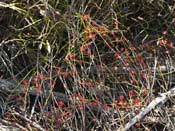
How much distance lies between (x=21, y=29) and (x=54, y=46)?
0.59ft

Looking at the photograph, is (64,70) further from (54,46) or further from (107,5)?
(107,5)

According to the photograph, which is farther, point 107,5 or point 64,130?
Result: point 107,5

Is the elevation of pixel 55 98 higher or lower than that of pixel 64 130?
higher

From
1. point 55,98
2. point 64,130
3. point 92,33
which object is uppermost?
point 92,33

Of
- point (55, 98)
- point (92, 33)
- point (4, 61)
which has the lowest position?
point (55, 98)

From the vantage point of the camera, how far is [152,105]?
2.05 meters

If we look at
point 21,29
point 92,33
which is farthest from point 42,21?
point 92,33

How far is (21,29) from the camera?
6.98 feet

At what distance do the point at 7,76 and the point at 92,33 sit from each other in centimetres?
47

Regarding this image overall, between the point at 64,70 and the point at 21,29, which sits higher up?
the point at 21,29

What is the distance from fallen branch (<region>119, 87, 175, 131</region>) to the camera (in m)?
1.99

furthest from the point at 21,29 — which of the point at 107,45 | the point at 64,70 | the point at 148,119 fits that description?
the point at 148,119

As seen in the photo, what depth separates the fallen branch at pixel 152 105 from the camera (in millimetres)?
1992

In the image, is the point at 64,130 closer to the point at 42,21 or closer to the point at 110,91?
the point at 110,91
